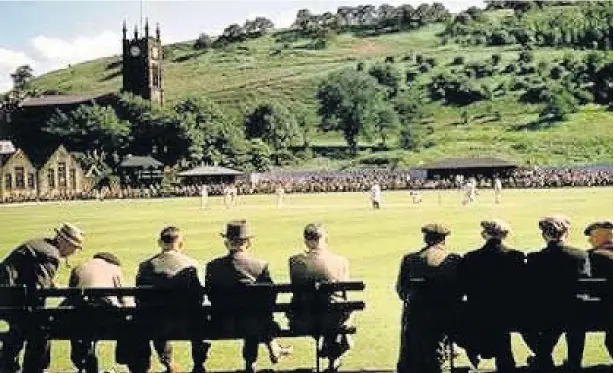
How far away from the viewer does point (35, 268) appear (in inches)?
323

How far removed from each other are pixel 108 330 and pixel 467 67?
12580cm

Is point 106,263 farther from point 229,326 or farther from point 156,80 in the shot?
point 156,80

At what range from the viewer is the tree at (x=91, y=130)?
169 feet

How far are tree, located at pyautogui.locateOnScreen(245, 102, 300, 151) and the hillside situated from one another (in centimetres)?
188

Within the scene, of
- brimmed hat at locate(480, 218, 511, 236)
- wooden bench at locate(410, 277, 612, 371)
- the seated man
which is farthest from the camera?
the seated man

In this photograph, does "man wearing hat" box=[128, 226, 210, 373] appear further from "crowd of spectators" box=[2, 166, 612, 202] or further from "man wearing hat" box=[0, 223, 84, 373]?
"crowd of spectators" box=[2, 166, 612, 202]

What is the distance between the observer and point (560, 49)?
451 feet

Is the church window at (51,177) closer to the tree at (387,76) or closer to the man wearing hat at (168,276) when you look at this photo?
the man wearing hat at (168,276)

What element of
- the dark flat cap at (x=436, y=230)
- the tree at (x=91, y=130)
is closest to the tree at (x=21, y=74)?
the dark flat cap at (x=436, y=230)

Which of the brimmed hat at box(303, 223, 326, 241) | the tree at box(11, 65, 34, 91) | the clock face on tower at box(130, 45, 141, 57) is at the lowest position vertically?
the brimmed hat at box(303, 223, 326, 241)

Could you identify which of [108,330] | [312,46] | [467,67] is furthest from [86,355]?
[312,46]

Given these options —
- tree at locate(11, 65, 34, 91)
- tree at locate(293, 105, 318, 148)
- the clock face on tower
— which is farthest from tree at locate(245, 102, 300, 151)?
tree at locate(11, 65, 34, 91)

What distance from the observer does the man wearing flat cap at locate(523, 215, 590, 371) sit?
304 inches

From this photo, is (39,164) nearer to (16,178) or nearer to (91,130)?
(16,178)
